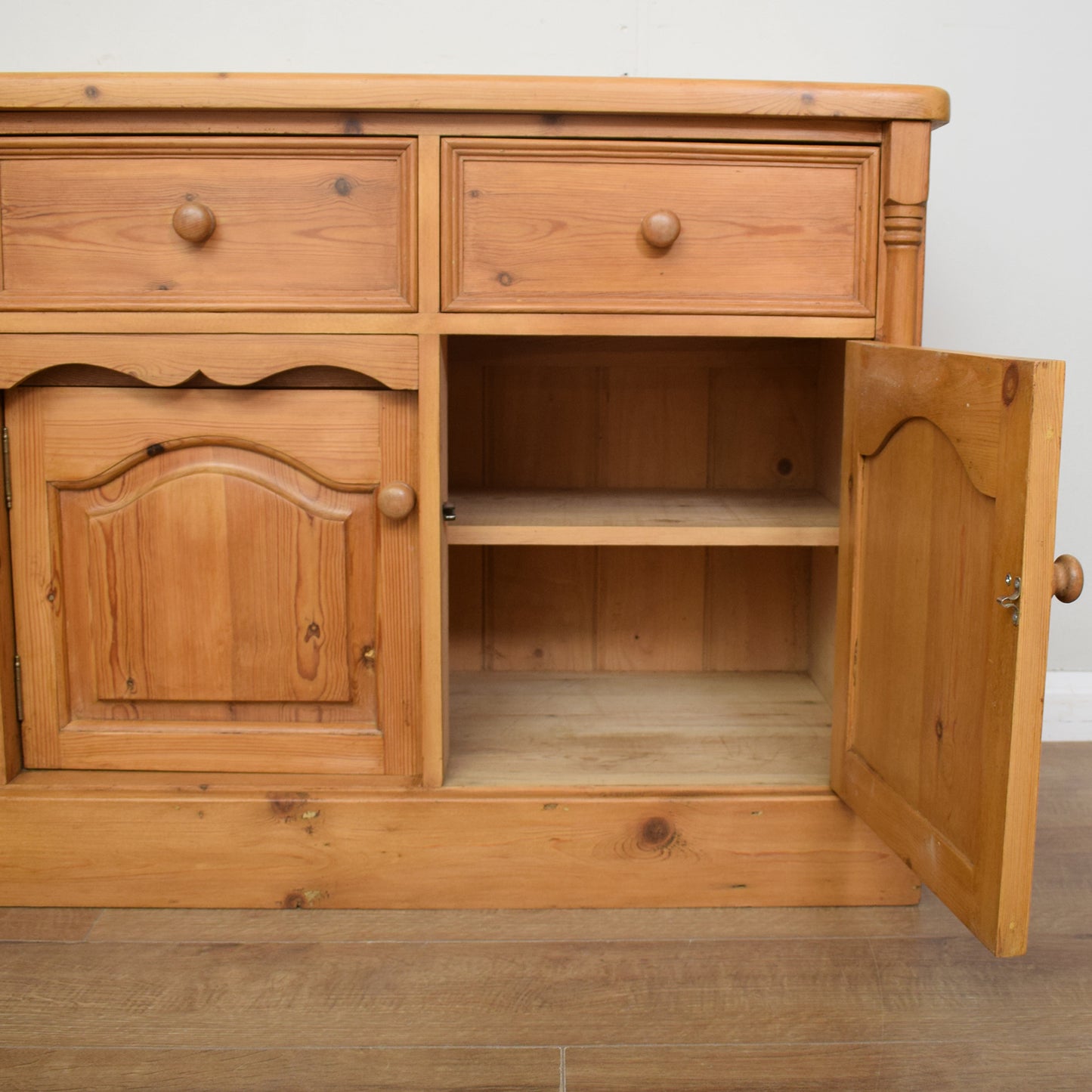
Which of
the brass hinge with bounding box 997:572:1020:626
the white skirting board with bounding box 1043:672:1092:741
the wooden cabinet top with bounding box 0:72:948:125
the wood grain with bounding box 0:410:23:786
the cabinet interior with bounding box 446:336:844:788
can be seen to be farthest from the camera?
the white skirting board with bounding box 1043:672:1092:741

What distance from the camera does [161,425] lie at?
1437mm

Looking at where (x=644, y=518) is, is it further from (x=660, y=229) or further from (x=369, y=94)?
(x=369, y=94)

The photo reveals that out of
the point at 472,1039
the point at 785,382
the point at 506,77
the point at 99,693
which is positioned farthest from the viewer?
the point at 785,382

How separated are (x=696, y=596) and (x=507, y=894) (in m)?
0.71

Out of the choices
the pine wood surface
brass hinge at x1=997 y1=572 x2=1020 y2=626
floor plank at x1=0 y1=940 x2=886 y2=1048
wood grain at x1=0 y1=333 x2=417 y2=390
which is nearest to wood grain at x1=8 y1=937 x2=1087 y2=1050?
floor plank at x1=0 y1=940 x2=886 y2=1048

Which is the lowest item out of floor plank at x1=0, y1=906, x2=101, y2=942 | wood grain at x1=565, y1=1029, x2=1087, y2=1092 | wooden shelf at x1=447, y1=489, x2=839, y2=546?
floor plank at x1=0, y1=906, x2=101, y2=942

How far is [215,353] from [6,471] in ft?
1.01

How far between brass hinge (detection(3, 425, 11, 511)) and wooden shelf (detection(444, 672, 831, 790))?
651mm

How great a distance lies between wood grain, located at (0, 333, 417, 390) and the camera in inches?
55.0

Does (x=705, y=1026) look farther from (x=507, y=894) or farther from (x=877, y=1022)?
(x=507, y=894)

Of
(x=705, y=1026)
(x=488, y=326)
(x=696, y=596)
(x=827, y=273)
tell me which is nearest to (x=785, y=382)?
(x=696, y=596)

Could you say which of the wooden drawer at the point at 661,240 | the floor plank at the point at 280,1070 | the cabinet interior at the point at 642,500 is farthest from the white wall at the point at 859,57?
the floor plank at the point at 280,1070

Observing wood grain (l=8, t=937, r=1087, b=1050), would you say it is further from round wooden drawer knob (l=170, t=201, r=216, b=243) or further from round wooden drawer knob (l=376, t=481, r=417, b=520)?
round wooden drawer knob (l=170, t=201, r=216, b=243)

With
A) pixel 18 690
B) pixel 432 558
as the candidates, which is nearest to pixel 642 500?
pixel 432 558
